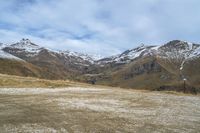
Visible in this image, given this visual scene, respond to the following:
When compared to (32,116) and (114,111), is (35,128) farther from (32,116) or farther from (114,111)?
(114,111)

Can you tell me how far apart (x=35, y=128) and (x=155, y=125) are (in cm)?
835

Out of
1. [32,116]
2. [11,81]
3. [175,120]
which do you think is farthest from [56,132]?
[11,81]

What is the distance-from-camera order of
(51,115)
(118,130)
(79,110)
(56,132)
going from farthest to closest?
(79,110) → (51,115) → (118,130) → (56,132)

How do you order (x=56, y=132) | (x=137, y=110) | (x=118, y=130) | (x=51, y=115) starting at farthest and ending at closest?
(x=137, y=110)
(x=51, y=115)
(x=118, y=130)
(x=56, y=132)

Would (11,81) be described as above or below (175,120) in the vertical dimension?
above

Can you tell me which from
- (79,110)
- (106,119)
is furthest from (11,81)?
(106,119)

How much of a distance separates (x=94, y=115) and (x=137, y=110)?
609 cm

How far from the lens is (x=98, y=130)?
19.3 m

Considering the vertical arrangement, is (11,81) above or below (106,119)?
above

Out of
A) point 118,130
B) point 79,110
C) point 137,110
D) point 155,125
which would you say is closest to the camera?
point 118,130

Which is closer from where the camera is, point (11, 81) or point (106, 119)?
point (106, 119)

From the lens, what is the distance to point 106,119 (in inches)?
921

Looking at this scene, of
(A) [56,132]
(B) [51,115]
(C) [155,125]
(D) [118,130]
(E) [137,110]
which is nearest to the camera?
(A) [56,132]

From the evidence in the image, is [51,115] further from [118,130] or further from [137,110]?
[137,110]
